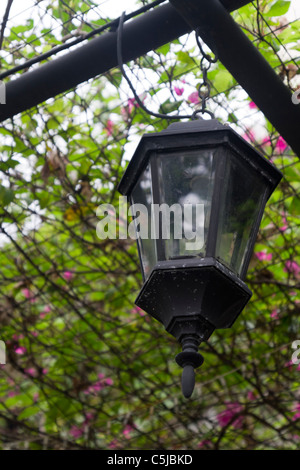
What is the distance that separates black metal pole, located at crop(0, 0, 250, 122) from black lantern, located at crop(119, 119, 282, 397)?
1.37 feet

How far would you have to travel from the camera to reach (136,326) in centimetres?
325

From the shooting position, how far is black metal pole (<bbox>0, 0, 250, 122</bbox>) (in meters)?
1.68

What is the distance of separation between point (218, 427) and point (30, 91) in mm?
2221

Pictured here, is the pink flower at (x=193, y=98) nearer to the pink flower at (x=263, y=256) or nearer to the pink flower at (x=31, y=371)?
the pink flower at (x=263, y=256)

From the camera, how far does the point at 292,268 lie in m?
2.96

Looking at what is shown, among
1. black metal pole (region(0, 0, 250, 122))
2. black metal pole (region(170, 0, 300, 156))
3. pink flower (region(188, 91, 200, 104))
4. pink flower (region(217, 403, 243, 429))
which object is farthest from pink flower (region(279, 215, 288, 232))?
black metal pole (region(0, 0, 250, 122))

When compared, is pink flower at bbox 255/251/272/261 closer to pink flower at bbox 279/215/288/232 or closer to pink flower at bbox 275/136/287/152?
pink flower at bbox 279/215/288/232

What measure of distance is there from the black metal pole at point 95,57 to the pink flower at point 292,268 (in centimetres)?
150

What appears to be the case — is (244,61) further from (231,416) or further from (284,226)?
(231,416)

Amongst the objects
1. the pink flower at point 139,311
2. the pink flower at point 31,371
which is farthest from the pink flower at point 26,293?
the pink flower at point 139,311

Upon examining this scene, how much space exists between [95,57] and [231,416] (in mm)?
2182

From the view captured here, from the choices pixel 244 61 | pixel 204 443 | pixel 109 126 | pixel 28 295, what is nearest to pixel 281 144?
pixel 109 126
